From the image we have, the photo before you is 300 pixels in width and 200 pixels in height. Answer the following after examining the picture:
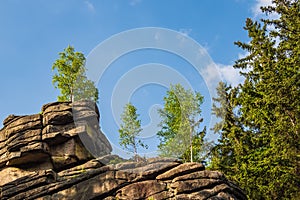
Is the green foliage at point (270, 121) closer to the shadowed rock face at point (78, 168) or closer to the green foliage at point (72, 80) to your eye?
the shadowed rock face at point (78, 168)

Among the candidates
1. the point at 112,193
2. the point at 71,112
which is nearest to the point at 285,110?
the point at 112,193

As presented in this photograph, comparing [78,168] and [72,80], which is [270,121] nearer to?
[78,168]

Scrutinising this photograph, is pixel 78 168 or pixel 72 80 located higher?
pixel 72 80

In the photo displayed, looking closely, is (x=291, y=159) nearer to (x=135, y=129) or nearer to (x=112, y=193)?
(x=135, y=129)

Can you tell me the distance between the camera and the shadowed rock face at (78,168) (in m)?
14.9

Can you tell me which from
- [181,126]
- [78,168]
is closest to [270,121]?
[181,126]

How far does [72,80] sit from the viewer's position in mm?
32094

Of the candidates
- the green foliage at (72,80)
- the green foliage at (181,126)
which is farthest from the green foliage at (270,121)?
the green foliage at (72,80)

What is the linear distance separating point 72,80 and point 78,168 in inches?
612

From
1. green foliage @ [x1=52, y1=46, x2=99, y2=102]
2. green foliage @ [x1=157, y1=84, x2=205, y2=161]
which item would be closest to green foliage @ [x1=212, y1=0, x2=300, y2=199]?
green foliage @ [x1=157, y1=84, x2=205, y2=161]

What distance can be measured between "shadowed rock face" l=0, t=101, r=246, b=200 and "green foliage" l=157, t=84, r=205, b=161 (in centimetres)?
459

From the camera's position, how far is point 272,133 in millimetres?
19781

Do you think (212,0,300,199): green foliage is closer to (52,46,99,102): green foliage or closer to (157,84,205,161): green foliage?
(157,84,205,161): green foliage

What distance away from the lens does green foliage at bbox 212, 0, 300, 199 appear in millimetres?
19000
